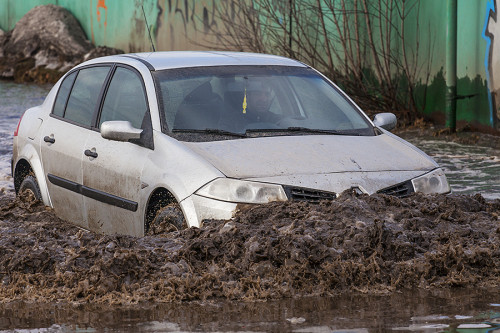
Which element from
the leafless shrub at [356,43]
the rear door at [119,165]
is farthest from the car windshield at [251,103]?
the leafless shrub at [356,43]

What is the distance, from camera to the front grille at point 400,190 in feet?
20.9

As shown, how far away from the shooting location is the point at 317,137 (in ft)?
22.6

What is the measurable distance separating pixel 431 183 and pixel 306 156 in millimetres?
886

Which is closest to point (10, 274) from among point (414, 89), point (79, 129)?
point (79, 129)

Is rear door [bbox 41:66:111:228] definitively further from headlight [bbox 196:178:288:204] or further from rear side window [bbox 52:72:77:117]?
headlight [bbox 196:178:288:204]

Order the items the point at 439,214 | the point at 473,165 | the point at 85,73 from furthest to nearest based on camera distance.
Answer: the point at 473,165, the point at 85,73, the point at 439,214

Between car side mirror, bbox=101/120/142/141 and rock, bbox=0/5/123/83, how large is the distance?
1651 centimetres

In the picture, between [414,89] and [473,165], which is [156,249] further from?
[414,89]

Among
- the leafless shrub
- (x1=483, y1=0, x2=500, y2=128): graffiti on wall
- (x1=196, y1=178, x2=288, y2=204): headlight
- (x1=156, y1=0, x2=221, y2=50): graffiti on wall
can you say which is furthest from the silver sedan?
(x1=156, y1=0, x2=221, y2=50): graffiti on wall

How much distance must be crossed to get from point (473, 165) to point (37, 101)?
34.3 ft

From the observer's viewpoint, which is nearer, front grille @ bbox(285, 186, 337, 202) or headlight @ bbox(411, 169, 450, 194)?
front grille @ bbox(285, 186, 337, 202)

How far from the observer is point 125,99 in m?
7.42

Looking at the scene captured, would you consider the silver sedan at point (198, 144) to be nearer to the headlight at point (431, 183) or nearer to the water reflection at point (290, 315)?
the headlight at point (431, 183)

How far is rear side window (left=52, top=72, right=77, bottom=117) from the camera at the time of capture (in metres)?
8.21
